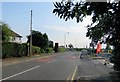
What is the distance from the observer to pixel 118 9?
9.45m

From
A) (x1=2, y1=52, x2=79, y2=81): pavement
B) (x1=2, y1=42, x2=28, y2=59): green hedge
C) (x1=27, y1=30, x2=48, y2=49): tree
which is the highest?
(x1=27, y1=30, x2=48, y2=49): tree

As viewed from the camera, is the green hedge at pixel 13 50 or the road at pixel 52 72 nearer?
the road at pixel 52 72

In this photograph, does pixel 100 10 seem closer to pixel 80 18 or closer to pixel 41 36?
pixel 80 18

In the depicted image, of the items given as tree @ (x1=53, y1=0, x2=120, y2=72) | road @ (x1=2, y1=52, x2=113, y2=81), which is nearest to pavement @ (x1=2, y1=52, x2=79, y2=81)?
road @ (x1=2, y1=52, x2=113, y2=81)

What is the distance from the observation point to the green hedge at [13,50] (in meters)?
47.6

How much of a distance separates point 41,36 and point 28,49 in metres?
36.3

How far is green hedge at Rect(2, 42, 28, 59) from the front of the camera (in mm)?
47594

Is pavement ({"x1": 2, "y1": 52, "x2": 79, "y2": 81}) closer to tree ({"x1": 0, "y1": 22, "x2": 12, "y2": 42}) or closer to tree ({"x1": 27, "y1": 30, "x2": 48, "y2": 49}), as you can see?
tree ({"x1": 0, "y1": 22, "x2": 12, "y2": 42})

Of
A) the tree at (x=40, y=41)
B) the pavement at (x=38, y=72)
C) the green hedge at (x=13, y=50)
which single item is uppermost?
the tree at (x=40, y=41)

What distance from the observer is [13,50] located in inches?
2076

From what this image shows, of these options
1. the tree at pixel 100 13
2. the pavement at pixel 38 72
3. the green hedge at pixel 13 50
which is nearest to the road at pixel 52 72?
the pavement at pixel 38 72

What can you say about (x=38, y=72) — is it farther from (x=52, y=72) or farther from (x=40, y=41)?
(x=40, y=41)

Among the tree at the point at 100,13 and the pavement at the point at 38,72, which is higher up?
the tree at the point at 100,13

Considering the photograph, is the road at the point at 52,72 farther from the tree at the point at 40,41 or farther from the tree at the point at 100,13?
the tree at the point at 40,41
